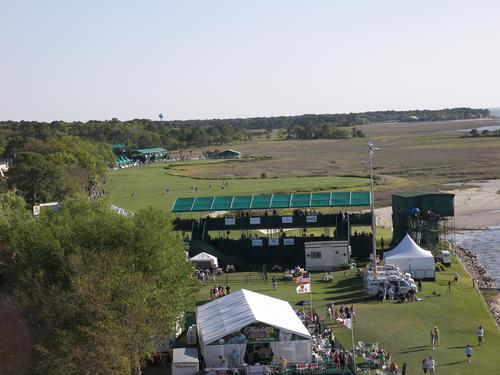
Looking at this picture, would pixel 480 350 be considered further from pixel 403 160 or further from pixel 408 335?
pixel 403 160

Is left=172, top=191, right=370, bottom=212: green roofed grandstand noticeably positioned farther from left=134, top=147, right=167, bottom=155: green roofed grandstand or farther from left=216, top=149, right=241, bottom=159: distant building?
left=134, top=147, right=167, bottom=155: green roofed grandstand

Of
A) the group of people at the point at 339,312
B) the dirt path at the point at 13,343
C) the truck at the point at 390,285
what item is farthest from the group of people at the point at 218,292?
the dirt path at the point at 13,343

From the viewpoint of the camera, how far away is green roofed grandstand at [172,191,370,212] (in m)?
53.3

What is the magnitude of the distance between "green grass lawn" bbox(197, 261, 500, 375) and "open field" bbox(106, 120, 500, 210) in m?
40.4

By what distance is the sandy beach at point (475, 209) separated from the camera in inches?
2798

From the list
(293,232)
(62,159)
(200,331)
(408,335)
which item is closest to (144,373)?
(200,331)

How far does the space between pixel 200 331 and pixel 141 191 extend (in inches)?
2852

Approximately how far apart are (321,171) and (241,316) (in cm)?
9358

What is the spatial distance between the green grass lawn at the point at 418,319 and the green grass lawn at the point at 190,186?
38498mm

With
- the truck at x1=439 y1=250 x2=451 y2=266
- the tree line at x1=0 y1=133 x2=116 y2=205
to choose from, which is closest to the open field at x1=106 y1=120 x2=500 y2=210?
the tree line at x1=0 y1=133 x2=116 y2=205

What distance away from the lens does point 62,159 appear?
307 feet

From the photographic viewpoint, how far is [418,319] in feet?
114

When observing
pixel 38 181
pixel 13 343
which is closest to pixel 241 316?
pixel 13 343

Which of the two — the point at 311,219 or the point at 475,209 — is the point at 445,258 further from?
the point at 475,209
